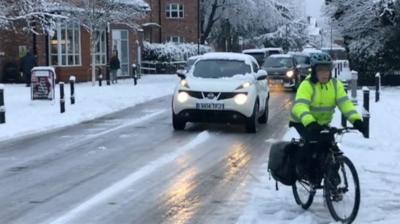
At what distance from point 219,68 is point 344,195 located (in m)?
9.46

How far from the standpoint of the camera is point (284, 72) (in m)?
31.2

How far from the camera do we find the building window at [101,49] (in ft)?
130

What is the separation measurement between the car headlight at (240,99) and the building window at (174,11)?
45400 mm

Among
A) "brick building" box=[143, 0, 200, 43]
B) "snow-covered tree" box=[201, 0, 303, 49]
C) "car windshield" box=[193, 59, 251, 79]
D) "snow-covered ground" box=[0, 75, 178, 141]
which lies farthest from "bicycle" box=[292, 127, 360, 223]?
"snow-covered tree" box=[201, 0, 303, 49]

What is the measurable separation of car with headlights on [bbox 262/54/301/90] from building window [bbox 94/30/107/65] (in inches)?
450

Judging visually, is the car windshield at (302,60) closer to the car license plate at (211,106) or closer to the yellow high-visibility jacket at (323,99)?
the car license plate at (211,106)

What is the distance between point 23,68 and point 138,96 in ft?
26.4

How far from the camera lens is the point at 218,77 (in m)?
16.0

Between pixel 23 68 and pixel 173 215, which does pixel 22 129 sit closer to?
pixel 173 215

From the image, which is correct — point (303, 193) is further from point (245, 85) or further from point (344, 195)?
point (245, 85)

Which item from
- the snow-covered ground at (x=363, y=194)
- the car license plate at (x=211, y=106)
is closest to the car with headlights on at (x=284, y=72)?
the car license plate at (x=211, y=106)

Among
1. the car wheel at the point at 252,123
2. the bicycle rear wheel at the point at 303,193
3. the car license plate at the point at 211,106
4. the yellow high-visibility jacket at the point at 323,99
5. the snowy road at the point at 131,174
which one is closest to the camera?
the yellow high-visibility jacket at the point at 323,99

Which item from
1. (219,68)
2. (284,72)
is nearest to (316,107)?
(219,68)

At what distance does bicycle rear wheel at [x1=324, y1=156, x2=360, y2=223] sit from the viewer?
6973 mm
